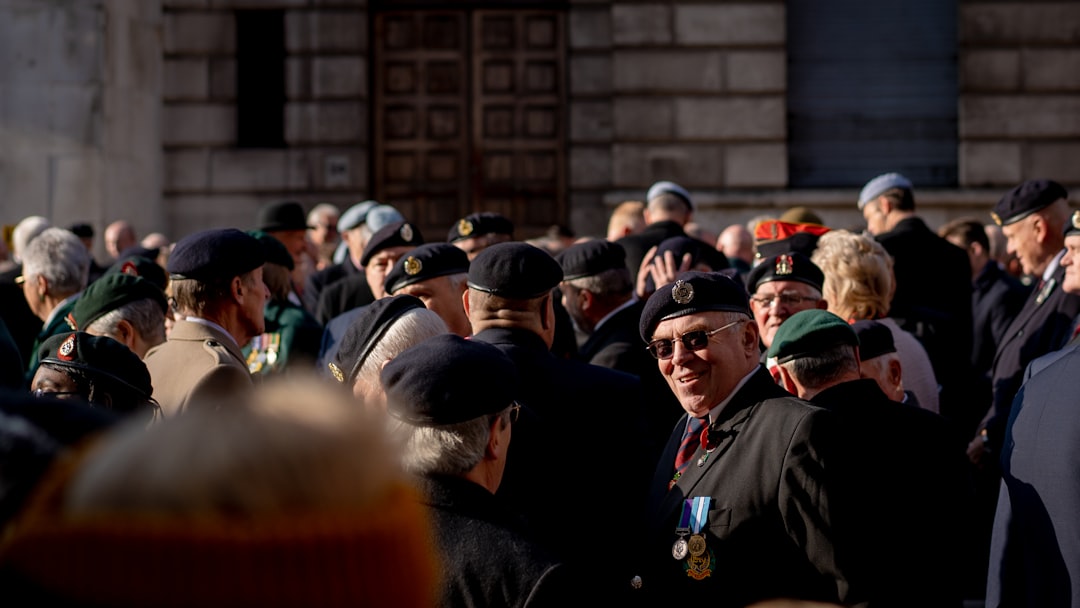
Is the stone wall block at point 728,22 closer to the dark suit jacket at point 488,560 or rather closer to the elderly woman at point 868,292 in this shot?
the elderly woman at point 868,292

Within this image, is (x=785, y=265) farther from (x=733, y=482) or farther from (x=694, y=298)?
(x=733, y=482)

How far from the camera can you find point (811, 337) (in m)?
4.36

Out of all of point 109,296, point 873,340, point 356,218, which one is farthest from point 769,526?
A: point 356,218

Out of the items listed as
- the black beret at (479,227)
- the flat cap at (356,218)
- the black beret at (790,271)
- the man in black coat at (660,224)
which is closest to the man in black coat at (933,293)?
the man in black coat at (660,224)

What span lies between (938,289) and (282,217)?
4.15 m

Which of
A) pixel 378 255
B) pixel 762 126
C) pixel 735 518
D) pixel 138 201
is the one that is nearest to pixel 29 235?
pixel 378 255

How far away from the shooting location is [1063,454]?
405cm

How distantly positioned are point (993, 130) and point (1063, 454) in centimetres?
1178

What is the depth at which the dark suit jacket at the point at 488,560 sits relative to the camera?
112 inches

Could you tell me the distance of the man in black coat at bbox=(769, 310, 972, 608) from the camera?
3.61 m

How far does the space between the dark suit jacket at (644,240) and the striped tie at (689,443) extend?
3.68m

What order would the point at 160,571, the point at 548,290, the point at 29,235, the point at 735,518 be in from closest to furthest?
the point at 160,571
the point at 735,518
the point at 548,290
the point at 29,235

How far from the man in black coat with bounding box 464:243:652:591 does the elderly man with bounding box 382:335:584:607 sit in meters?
0.72

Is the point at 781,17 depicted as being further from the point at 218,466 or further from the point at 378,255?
the point at 218,466
